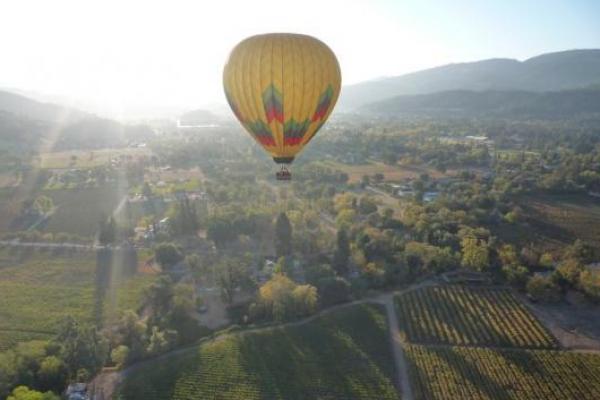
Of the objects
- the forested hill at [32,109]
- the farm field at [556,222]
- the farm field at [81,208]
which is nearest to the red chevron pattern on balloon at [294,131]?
the farm field at [81,208]

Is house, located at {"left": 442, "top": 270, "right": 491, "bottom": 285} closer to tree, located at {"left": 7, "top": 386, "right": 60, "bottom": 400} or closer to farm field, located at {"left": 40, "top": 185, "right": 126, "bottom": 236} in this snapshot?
tree, located at {"left": 7, "top": 386, "right": 60, "bottom": 400}

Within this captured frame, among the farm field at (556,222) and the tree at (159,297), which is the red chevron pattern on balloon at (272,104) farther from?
the farm field at (556,222)

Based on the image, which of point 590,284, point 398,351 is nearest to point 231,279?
point 398,351

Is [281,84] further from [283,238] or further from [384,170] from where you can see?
[384,170]

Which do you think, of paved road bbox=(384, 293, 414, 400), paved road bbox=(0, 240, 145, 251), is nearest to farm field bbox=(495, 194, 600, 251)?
paved road bbox=(384, 293, 414, 400)

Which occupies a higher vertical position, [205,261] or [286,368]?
[205,261]

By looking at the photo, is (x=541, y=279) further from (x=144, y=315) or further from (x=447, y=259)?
(x=144, y=315)

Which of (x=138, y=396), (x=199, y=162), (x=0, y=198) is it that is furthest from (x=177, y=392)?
(x=199, y=162)
